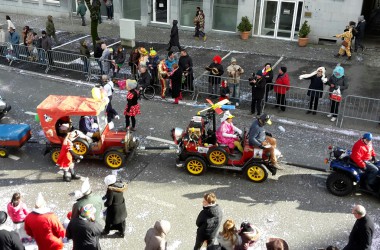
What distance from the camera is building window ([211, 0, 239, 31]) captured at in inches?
818

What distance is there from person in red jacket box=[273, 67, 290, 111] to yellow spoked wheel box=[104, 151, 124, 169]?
5423 millimetres

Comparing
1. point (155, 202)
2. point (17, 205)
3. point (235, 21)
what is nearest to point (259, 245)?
point (155, 202)

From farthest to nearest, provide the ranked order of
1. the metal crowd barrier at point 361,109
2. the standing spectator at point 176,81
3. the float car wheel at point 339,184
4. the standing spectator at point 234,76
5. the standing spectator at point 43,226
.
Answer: the standing spectator at point 176,81, the standing spectator at point 234,76, the metal crowd barrier at point 361,109, the float car wheel at point 339,184, the standing spectator at point 43,226

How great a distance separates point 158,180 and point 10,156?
401 cm

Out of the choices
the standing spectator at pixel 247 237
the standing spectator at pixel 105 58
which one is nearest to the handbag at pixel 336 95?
the standing spectator at pixel 247 237

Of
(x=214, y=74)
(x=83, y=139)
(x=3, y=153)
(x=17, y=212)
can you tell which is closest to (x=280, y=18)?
(x=214, y=74)

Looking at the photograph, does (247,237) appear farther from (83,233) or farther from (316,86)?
(316,86)

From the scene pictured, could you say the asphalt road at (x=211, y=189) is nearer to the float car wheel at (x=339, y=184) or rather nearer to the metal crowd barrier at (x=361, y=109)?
the float car wheel at (x=339, y=184)

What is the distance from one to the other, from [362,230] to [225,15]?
1623 centimetres

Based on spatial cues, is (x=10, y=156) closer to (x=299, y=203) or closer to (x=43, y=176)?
(x=43, y=176)

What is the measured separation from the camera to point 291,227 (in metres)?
8.15

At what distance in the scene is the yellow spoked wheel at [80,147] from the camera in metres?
9.74

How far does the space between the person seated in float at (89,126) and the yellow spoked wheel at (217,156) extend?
8.89 feet

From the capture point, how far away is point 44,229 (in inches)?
261
